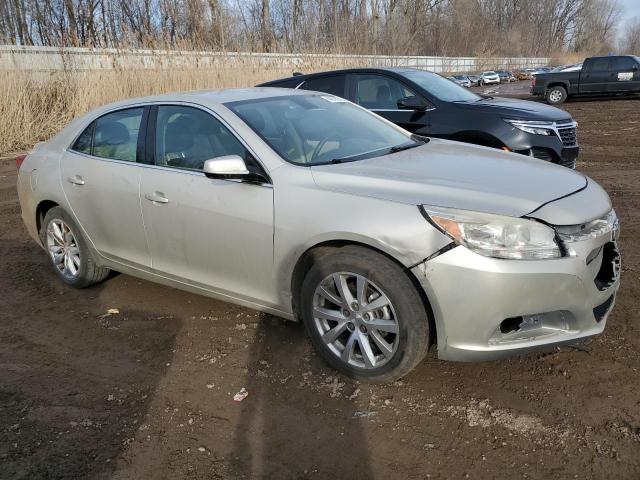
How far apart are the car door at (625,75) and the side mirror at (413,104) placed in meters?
17.5

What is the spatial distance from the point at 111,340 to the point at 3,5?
27.2m

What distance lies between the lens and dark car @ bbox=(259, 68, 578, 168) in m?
6.43

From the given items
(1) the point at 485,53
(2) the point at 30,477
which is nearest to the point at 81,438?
(2) the point at 30,477

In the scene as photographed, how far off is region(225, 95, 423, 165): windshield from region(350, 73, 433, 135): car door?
272 cm

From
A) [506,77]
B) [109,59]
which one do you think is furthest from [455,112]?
[506,77]

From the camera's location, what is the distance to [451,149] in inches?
152

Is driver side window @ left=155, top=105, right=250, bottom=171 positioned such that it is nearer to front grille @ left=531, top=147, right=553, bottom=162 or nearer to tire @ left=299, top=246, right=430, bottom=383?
tire @ left=299, top=246, right=430, bottom=383

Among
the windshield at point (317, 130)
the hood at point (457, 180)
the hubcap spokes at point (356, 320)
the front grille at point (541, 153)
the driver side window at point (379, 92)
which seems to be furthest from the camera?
the driver side window at point (379, 92)

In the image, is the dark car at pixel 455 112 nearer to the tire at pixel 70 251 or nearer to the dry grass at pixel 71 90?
the tire at pixel 70 251

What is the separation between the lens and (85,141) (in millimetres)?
4449

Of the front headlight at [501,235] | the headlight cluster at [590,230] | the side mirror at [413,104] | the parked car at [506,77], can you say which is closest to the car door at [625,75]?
the side mirror at [413,104]

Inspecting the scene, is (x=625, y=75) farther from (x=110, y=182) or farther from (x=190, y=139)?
(x=110, y=182)

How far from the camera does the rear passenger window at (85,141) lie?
4398mm

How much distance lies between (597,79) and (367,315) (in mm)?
21801
